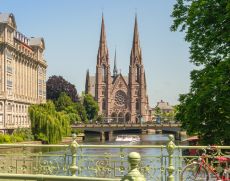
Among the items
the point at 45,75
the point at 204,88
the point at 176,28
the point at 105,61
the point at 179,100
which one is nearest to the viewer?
the point at 204,88

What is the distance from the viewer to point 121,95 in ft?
641

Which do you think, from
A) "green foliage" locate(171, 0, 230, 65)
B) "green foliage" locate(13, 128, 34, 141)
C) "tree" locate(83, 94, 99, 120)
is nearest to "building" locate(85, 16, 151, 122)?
"tree" locate(83, 94, 99, 120)

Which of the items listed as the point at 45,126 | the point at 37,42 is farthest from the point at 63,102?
the point at 45,126

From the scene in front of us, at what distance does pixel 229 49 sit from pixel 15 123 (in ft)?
226

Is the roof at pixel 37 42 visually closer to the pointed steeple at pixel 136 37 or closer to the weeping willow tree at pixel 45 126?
the weeping willow tree at pixel 45 126

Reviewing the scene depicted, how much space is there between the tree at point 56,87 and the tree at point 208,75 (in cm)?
11005

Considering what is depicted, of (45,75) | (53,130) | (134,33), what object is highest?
(134,33)

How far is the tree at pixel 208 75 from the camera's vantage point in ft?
70.3

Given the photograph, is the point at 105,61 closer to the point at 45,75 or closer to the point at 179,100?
the point at 45,75

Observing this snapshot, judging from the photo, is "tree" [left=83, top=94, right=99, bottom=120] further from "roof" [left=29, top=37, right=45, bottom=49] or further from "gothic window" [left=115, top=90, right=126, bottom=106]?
"roof" [left=29, top=37, right=45, bottom=49]

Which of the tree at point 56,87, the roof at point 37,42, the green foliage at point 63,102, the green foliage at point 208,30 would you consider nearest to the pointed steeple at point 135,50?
the tree at point 56,87

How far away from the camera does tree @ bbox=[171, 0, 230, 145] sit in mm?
21438

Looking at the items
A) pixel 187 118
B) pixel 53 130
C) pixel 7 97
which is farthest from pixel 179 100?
pixel 7 97

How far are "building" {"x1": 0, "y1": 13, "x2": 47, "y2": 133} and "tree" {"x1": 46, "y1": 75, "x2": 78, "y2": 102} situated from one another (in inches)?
780
